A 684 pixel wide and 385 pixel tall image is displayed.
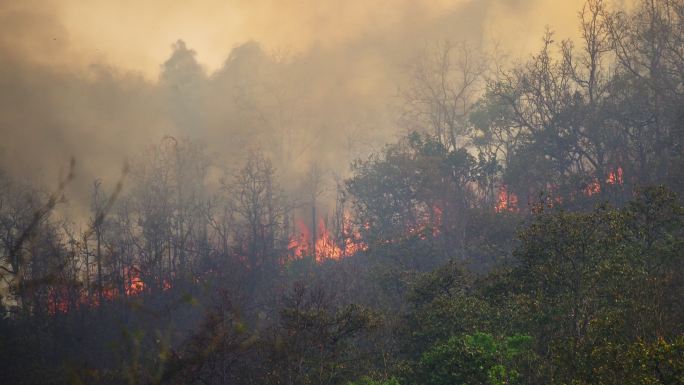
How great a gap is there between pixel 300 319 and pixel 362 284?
2256cm

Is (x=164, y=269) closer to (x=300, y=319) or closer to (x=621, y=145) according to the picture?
(x=300, y=319)

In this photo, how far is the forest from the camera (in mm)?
20016

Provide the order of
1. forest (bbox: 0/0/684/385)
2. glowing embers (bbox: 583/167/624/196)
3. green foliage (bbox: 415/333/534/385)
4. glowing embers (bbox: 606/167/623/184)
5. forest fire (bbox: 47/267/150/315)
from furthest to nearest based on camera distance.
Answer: forest fire (bbox: 47/267/150/315) < glowing embers (bbox: 606/167/623/184) < glowing embers (bbox: 583/167/624/196) < forest (bbox: 0/0/684/385) < green foliage (bbox: 415/333/534/385)

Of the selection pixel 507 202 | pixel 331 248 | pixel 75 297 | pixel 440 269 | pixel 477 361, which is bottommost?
pixel 477 361

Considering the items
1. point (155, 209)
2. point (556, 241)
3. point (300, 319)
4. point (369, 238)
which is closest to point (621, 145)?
point (369, 238)

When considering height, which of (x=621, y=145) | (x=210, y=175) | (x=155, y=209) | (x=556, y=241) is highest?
(x=210, y=175)

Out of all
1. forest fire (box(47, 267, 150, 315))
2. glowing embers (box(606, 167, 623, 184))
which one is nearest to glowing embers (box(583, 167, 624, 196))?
glowing embers (box(606, 167, 623, 184))

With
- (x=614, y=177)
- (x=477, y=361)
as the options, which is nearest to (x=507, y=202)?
(x=614, y=177)

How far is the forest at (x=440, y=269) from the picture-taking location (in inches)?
788

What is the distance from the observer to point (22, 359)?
4062 cm

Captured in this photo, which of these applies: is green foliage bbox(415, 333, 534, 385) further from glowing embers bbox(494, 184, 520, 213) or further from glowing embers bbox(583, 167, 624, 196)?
glowing embers bbox(494, 184, 520, 213)

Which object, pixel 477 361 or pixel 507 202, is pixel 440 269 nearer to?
pixel 477 361

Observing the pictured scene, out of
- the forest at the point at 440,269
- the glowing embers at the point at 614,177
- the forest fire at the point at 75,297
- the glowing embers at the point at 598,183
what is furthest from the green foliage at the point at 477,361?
the forest fire at the point at 75,297

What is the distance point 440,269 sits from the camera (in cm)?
2795
